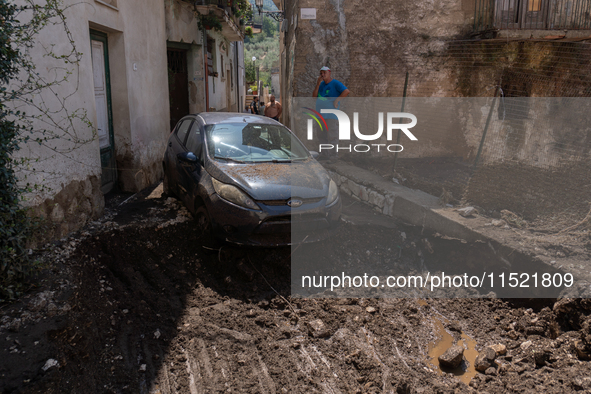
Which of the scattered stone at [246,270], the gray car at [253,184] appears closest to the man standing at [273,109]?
the gray car at [253,184]

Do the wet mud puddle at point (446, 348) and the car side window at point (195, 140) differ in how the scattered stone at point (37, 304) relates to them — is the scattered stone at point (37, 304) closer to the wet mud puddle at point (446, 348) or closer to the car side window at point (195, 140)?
the car side window at point (195, 140)

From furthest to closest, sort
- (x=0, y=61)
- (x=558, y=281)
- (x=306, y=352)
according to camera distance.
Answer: (x=558, y=281) < (x=0, y=61) < (x=306, y=352)

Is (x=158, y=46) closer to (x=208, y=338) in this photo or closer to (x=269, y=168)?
(x=269, y=168)

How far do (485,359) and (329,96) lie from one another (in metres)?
6.00

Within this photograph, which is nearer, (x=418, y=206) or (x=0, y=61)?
(x=0, y=61)

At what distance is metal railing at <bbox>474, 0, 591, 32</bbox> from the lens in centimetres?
863

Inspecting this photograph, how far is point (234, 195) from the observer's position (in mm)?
4605

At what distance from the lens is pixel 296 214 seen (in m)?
4.57

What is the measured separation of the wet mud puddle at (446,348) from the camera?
328 centimetres

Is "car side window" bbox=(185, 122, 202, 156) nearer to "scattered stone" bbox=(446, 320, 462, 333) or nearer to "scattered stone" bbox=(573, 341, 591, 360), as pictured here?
"scattered stone" bbox=(446, 320, 462, 333)

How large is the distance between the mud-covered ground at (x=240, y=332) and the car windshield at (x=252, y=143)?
1.23m

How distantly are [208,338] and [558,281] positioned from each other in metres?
3.19

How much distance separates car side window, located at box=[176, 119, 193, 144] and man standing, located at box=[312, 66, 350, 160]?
2.99 metres

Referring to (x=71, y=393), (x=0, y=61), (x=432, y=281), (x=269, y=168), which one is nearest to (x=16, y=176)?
(x=0, y=61)
